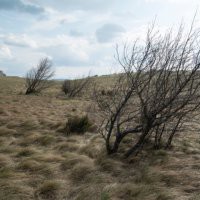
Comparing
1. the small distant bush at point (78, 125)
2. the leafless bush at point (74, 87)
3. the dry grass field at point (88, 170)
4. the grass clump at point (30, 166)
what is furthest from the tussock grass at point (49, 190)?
the leafless bush at point (74, 87)

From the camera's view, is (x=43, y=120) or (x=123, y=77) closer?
(x=123, y=77)

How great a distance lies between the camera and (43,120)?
12070 mm

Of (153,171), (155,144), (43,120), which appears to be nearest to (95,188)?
(153,171)

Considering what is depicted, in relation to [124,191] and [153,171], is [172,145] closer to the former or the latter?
[153,171]

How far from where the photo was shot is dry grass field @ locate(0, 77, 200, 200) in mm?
5320

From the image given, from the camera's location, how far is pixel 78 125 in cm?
1041

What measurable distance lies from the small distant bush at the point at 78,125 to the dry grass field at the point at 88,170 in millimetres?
656

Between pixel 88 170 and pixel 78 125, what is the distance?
158 inches

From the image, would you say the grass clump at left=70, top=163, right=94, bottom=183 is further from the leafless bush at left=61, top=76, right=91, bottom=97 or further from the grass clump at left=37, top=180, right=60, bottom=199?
the leafless bush at left=61, top=76, right=91, bottom=97

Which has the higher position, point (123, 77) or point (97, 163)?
point (123, 77)

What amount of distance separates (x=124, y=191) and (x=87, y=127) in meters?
5.27

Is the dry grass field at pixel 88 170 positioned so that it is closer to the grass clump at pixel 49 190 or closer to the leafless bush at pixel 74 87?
the grass clump at pixel 49 190

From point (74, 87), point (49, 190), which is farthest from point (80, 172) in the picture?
point (74, 87)

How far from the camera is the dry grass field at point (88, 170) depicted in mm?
5320
